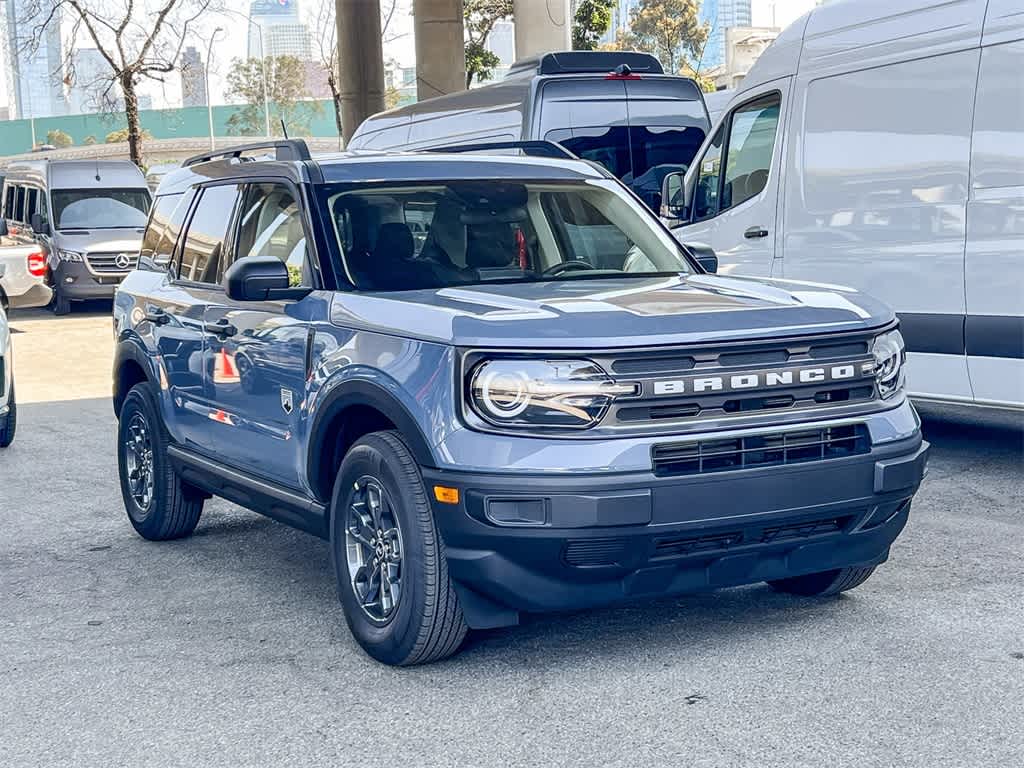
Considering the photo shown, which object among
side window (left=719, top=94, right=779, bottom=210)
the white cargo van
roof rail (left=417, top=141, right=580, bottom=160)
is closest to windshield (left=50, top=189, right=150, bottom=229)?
side window (left=719, top=94, right=779, bottom=210)

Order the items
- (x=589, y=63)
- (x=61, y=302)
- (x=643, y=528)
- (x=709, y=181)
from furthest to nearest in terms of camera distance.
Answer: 1. (x=61, y=302)
2. (x=589, y=63)
3. (x=709, y=181)
4. (x=643, y=528)

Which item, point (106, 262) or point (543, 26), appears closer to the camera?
point (106, 262)

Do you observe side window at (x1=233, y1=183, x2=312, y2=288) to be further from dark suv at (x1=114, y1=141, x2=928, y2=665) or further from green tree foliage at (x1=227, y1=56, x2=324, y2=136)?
green tree foliage at (x1=227, y1=56, x2=324, y2=136)

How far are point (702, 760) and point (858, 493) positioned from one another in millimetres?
1174

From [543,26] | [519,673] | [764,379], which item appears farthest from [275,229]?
[543,26]

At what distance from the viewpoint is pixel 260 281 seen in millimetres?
5418

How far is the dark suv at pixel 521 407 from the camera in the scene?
4.54 meters

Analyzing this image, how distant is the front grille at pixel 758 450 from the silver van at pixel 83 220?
1862 cm

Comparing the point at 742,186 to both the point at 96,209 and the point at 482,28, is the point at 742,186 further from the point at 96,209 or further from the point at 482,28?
the point at 482,28

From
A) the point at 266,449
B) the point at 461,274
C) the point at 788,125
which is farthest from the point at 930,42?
the point at 266,449

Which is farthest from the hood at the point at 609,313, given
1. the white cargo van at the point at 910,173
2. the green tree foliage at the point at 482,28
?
the green tree foliage at the point at 482,28

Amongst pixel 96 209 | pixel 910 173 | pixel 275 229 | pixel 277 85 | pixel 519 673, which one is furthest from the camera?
pixel 277 85

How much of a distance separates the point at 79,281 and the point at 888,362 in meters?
19.5

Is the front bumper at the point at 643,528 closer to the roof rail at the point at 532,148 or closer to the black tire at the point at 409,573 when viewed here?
the black tire at the point at 409,573
